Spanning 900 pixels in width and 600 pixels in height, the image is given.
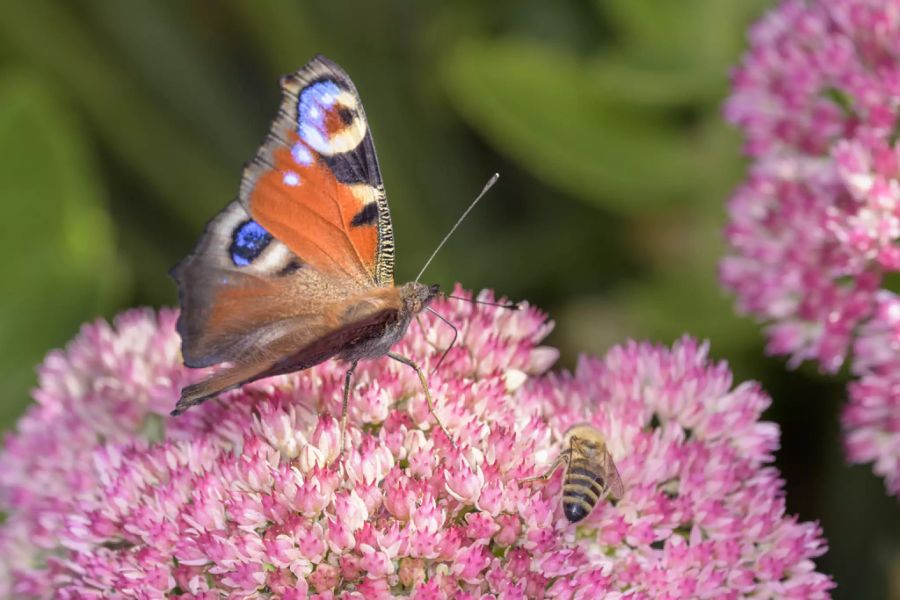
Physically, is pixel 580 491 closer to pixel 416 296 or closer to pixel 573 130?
pixel 416 296

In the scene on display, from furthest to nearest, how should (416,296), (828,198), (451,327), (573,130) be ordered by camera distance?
1. (573,130)
2. (828,198)
3. (451,327)
4. (416,296)

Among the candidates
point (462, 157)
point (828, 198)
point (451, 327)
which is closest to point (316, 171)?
point (451, 327)

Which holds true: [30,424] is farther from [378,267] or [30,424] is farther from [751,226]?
[751,226]

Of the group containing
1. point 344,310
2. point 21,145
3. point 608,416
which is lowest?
point 608,416

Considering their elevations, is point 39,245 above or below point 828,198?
above

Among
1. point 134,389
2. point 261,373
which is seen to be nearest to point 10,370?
point 134,389

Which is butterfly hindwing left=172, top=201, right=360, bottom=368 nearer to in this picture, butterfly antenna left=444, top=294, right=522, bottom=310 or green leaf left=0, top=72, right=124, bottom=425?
butterfly antenna left=444, top=294, right=522, bottom=310

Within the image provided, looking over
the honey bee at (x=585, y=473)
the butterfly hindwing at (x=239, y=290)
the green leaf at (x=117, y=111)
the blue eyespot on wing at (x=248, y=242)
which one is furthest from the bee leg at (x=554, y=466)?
the green leaf at (x=117, y=111)
